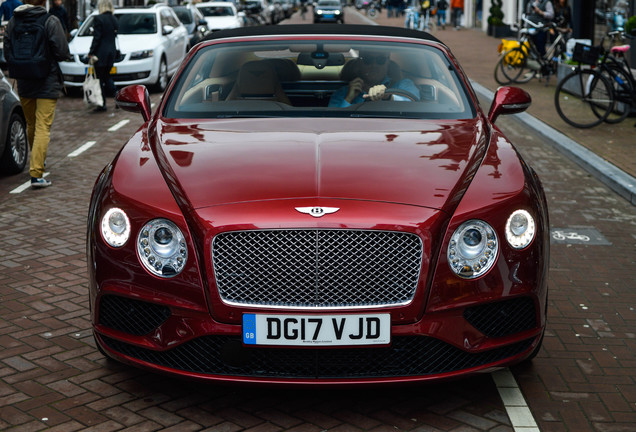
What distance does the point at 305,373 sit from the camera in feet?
12.2

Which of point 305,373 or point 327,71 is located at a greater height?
point 327,71

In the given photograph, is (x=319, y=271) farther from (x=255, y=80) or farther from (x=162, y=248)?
(x=255, y=80)

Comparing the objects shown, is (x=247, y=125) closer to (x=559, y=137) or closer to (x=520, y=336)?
(x=520, y=336)

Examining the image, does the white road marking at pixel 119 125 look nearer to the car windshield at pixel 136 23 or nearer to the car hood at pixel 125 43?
the car hood at pixel 125 43

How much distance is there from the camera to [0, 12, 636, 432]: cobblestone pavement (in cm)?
387

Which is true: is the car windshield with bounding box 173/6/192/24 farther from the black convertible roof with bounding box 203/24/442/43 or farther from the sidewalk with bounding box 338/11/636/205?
the black convertible roof with bounding box 203/24/442/43

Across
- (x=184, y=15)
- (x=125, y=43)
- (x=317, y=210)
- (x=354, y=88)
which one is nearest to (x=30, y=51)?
(x=354, y=88)

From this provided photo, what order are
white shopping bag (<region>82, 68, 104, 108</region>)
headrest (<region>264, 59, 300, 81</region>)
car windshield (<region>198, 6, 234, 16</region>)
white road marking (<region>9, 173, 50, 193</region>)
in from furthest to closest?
1. car windshield (<region>198, 6, 234, 16</region>)
2. white shopping bag (<region>82, 68, 104, 108</region>)
3. white road marking (<region>9, 173, 50, 193</region>)
4. headrest (<region>264, 59, 300, 81</region>)

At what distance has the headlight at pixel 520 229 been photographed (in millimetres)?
3832

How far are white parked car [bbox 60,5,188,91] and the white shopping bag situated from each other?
4.53 feet

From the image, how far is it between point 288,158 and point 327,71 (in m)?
1.97

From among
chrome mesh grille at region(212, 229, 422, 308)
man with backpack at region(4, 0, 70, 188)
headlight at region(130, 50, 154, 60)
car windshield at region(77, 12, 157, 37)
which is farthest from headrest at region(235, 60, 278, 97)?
car windshield at region(77, 12, 157, 37)

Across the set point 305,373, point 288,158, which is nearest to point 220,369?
point 305,373

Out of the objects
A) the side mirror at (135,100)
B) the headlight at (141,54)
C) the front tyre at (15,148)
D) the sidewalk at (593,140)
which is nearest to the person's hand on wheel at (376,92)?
the side mirror at (135,100)
